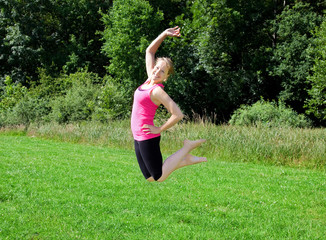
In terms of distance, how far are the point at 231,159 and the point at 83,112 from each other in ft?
33.8

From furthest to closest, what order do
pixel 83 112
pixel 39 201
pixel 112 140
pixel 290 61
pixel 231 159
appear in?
pixel 290 61 → pixel 83 112 → pixel 112 140 → pixel 231 159 → pixel 39 201

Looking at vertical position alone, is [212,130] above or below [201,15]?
below

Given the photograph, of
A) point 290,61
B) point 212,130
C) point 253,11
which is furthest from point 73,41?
point 212,130

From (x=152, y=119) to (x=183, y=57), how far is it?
21816mm

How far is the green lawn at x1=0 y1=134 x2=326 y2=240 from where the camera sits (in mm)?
6582

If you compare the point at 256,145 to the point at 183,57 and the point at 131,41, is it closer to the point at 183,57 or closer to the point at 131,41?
the point at 131,41

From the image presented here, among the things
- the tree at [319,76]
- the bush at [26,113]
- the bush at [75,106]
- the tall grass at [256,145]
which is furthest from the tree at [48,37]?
the tall grass at [256,145]

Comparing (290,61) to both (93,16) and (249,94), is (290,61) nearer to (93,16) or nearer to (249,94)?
(249,94)

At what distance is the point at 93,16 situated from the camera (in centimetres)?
3145

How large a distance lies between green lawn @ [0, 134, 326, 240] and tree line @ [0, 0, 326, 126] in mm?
8556

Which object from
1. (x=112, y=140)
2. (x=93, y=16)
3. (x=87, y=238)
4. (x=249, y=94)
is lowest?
(x=249, y=94)

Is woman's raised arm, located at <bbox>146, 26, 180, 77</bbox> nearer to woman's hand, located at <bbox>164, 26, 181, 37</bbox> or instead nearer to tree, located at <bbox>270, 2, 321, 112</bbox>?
woman's hand, located at <bbox>164, 26, 181, 37</bbox>

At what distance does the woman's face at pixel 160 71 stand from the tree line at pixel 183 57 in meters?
15.7

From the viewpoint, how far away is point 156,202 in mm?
8117
